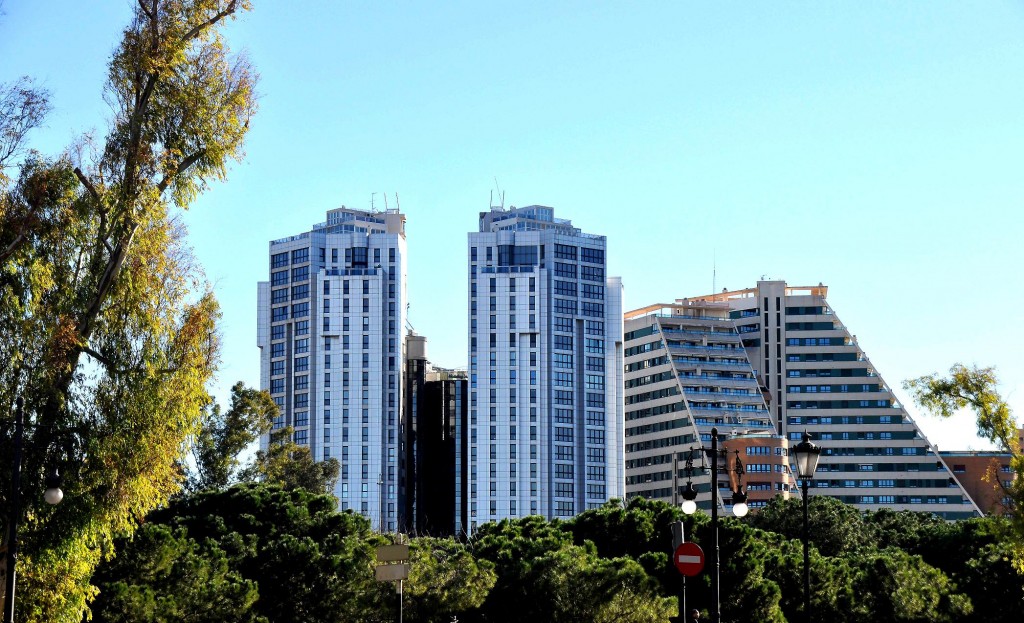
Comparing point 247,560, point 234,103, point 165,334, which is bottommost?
point 247,560

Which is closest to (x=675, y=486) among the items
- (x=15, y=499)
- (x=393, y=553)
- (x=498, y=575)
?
(x=498, y=575)

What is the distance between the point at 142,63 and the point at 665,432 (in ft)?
476

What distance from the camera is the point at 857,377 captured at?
186 metres

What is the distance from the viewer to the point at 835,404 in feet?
611

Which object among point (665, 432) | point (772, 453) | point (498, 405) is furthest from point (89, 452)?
point (665, 432)

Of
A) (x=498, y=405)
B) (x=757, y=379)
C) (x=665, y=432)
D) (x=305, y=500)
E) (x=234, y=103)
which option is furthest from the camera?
(x=757, y=379)

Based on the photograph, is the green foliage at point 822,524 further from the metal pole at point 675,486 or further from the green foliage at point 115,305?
the green foliage at point 115,305

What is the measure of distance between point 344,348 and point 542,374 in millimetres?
21608

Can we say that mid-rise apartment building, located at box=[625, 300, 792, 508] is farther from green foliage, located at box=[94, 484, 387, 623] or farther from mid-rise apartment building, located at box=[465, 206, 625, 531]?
green foliage, located at box=[94, 484, 387, 623]

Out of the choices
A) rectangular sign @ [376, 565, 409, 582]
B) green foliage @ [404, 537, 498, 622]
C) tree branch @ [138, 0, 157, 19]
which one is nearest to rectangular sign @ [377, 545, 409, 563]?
rectangular sign @ [376, 565, 409, 582]

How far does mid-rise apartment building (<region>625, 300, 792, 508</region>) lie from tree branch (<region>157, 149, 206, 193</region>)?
440 ft

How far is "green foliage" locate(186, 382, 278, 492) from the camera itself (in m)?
81.0

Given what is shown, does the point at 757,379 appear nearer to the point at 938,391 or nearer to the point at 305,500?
the point at 305,500

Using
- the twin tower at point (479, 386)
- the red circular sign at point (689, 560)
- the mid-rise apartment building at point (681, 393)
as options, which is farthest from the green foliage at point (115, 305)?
the mid-rise apartment building at point (681, 393)
